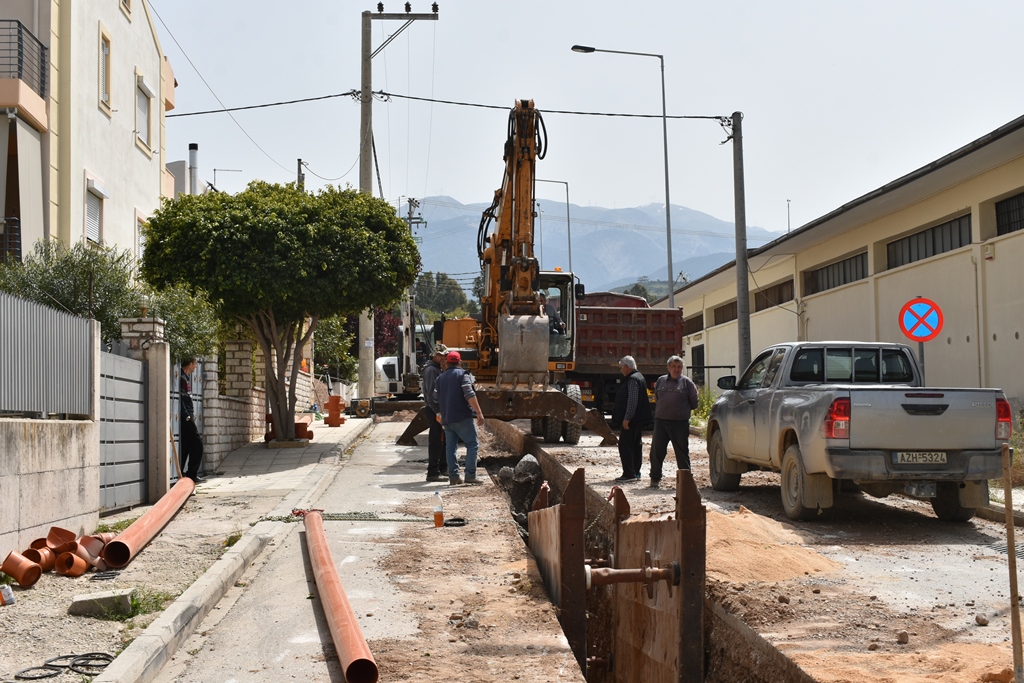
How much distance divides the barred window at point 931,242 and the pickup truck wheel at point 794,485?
43.7ft

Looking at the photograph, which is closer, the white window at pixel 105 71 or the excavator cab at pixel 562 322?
the white window at pixel 105 71

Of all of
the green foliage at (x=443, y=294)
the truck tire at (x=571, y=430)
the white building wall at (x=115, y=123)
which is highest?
the green foliage at (x=443, y=294)

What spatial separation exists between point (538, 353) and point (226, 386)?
6.05 meters

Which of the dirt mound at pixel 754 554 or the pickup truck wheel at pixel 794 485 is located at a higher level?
the pickup truck wheel at pixel 794 485

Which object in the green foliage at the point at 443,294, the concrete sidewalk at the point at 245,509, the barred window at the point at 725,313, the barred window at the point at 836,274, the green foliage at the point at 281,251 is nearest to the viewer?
the concrete sidewalk at the point at 245,509

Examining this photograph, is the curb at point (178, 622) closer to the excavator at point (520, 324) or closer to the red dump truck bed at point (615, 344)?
the excavator at point (520, 324)

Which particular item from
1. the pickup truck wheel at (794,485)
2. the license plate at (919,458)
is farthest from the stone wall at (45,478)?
the license plate at (919,458)

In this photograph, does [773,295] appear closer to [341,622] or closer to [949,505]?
[949,505]

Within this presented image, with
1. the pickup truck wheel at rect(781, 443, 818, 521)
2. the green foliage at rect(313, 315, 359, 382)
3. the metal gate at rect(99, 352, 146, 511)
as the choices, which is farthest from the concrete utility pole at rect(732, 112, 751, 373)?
the green foliage at rect(313, 315, 359, 382)

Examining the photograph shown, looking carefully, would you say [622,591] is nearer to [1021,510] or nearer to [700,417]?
[1021,510]

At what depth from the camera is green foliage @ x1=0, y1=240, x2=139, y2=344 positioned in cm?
1384

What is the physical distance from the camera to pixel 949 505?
1011 cm

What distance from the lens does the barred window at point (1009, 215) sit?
64.3 feet

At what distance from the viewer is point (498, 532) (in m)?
9.79
